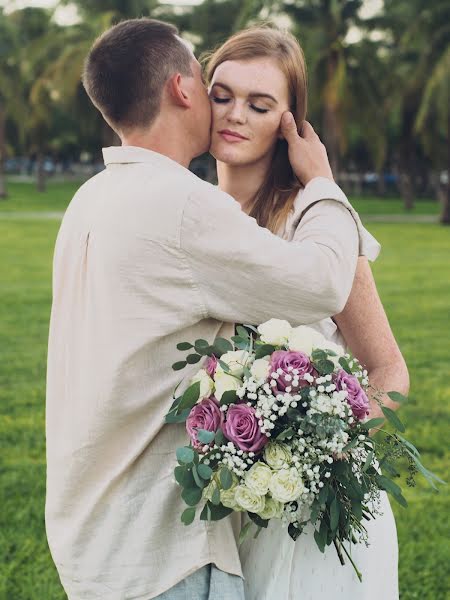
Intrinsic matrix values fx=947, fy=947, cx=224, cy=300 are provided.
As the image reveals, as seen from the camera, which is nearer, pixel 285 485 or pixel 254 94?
pixel 285 485

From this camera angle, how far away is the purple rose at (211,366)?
2195 millimetres

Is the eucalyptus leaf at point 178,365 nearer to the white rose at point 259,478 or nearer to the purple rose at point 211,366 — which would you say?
the purple rose at point 211,366

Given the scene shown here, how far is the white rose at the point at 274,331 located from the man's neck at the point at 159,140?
0.52 metres

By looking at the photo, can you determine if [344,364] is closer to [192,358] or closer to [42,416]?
[192,358]

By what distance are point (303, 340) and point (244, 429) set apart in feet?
0.84

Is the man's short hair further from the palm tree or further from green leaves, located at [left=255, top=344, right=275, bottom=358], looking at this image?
the palm tree

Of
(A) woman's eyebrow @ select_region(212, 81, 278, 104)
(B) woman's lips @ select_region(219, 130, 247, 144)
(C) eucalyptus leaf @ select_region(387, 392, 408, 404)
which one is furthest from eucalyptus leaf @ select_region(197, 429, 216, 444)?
(A) woman's eyebrow @ select_region(212, 81, 278, 104)

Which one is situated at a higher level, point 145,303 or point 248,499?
point 145,303

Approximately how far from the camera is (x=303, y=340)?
220 cm

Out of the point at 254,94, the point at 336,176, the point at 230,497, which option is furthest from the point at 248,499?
the point at 336,176

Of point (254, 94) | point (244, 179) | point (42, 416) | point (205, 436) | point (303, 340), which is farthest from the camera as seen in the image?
point (42, 416)

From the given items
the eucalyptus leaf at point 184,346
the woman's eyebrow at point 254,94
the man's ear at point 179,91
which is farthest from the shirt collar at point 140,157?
the woman's eyebrow at point 254,94

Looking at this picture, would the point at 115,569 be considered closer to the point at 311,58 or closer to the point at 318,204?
the point at 318,204

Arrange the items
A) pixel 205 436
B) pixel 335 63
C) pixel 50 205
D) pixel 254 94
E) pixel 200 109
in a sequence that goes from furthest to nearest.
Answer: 1. pixel 50 205
2. pixel 335 63
3. pixel 254 94
4. pixel 200 109
5. pixel 205 436
